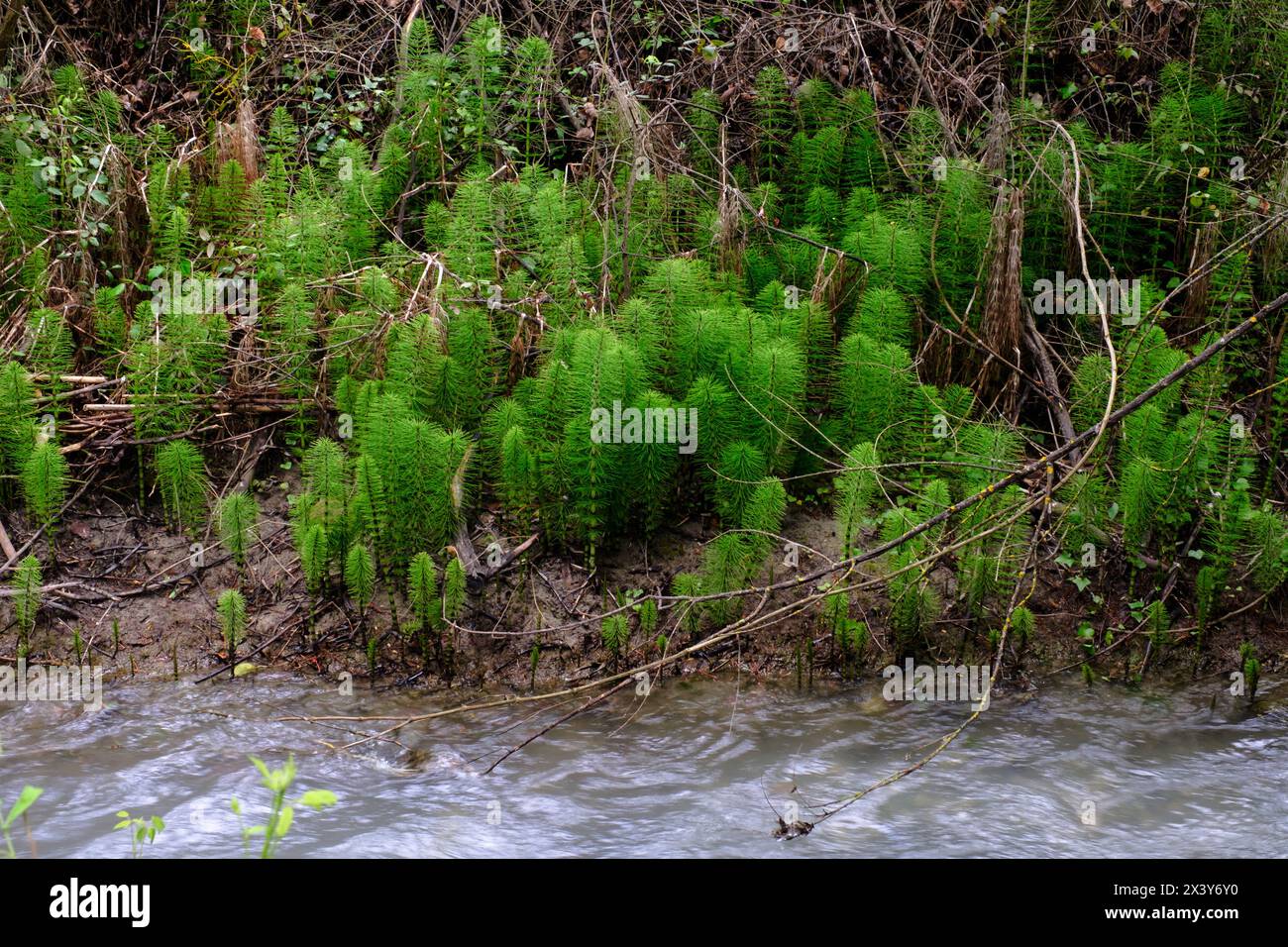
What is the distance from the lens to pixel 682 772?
486 cm

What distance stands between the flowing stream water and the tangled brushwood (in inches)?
15.1

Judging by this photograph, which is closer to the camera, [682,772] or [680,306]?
[682,772]

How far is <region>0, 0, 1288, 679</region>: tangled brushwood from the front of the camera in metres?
5.69

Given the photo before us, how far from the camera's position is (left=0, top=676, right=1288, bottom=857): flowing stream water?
437cm

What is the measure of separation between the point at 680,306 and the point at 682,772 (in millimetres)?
2482

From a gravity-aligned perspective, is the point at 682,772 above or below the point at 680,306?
below

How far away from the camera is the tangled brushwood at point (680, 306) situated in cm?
569

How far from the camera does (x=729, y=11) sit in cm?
857

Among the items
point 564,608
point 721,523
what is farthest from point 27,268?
point 721,523

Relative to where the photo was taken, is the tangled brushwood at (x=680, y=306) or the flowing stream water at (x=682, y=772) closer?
the flowing stream water at (x=682, y=772)

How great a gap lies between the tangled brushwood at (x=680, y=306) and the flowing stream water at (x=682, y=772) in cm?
38

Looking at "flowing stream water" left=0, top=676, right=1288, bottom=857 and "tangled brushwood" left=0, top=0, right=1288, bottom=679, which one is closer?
"flowing stream water" left=0, top=676, right=1288, bottom=857

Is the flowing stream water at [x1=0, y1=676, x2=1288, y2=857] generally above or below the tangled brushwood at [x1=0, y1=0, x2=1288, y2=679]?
below

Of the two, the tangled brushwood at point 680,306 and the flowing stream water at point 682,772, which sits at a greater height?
the tangled brushwood at point 680,306
